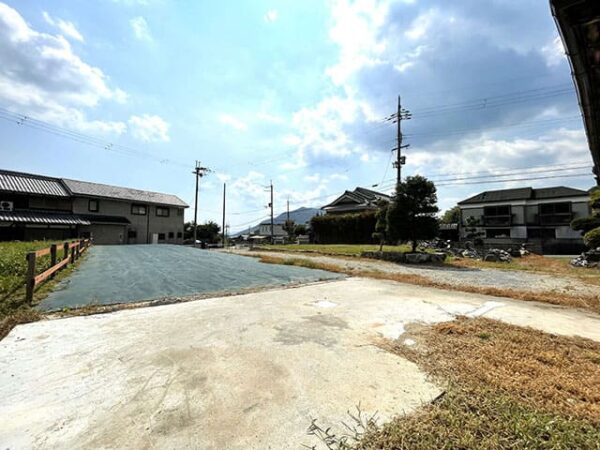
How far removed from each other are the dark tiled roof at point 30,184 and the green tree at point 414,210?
27.5 meters

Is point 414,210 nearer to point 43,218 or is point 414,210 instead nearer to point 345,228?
point 345,228

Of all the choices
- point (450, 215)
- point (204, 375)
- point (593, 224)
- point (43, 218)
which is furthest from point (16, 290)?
point (450, 215)

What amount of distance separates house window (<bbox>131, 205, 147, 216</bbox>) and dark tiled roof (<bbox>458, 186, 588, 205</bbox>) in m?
38.2

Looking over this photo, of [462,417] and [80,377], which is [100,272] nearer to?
[80,377]

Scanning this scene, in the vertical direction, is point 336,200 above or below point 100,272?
above

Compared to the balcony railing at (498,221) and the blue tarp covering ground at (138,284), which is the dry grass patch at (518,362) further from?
the balcony railing at (498,221)

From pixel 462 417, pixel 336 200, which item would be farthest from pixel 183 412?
pixel 336 200

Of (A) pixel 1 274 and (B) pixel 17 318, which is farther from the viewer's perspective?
(A) pixel 1 274

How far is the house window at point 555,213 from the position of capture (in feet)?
88.0

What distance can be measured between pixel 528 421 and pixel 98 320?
5196 mm

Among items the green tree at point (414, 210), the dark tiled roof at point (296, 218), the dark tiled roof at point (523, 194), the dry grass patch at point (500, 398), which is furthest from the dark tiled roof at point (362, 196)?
the dry grass patch at point (500, 398)

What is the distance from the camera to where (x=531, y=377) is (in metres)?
2.41

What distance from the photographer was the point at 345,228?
29031 millimetres

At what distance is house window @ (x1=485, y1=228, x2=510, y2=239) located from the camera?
30141 mm
